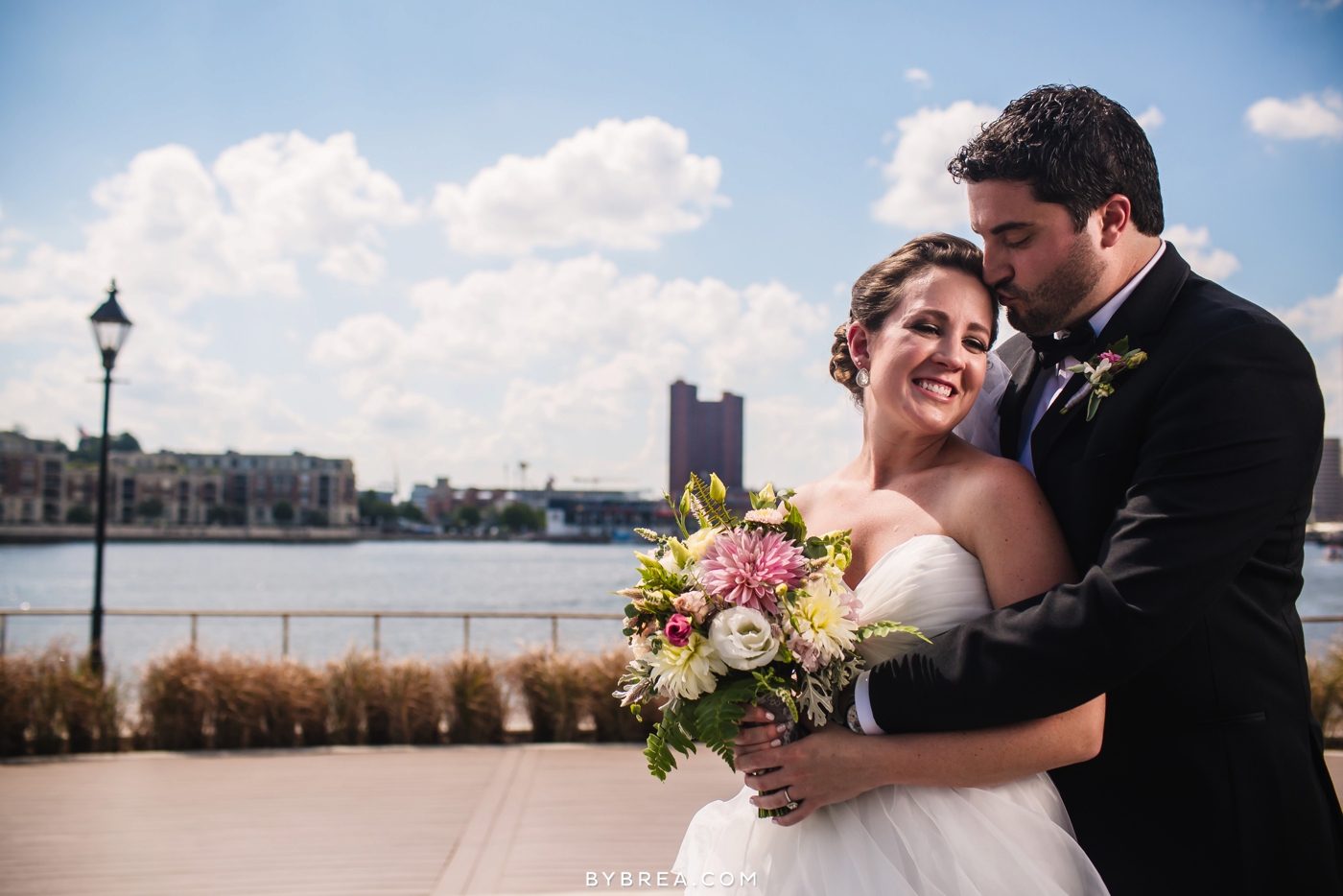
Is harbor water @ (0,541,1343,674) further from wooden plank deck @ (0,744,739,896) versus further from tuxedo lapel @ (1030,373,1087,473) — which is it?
tuxedo lapel @ (1030,373,1087,473)

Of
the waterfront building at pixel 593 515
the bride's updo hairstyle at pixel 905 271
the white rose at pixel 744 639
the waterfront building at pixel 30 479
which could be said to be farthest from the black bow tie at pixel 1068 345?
the waterfront building at pixel 30 479

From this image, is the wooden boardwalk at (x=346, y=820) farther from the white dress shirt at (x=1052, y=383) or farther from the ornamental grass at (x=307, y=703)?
the white dress shirt at (x=1052, y=383)

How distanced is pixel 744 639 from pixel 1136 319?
1.07 meters

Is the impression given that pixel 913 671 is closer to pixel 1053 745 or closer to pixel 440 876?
pixel 1053 745

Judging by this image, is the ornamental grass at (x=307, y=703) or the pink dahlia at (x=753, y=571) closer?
the pink dahlia at (x=753, y=571)

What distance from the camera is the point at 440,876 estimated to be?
5.07 meters

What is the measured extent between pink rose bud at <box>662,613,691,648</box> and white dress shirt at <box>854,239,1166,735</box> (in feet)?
1.28

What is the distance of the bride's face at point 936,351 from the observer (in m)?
2.05

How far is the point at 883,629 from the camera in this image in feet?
5.84

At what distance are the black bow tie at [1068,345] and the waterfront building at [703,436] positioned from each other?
10473 mm

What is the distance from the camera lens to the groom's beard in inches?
74.6

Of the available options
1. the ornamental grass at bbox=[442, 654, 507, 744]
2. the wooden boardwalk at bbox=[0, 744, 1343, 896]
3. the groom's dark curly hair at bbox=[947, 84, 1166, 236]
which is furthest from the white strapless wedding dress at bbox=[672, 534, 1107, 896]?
the ornamental grass at bbox=[442, 654, 507, 744]

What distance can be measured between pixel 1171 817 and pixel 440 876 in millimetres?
4409

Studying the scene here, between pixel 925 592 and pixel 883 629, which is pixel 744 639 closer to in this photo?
pixel 883 629
